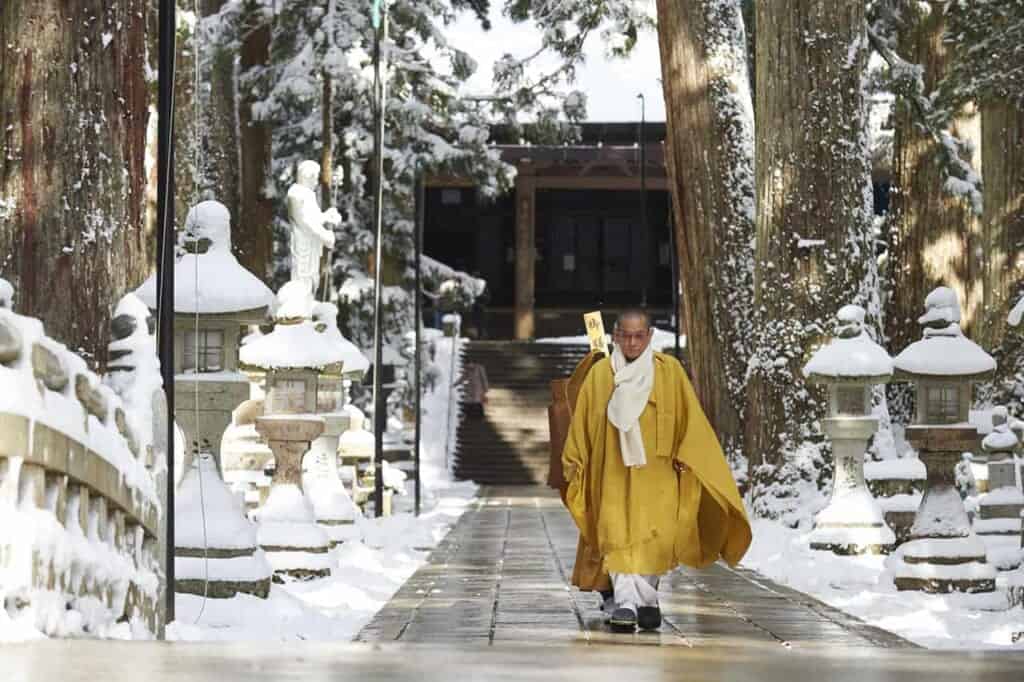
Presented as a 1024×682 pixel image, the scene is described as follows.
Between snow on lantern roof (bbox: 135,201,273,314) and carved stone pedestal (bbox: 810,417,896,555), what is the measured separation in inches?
194

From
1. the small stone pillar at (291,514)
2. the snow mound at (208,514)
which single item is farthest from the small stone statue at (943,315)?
the snow mound at (208,514)

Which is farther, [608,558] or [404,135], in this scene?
[404,135]

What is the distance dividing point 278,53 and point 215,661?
26143mm

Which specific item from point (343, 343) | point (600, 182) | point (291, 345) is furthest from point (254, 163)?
point (600, 182)

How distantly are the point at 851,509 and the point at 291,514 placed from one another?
405cm

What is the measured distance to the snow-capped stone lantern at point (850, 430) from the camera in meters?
14.3

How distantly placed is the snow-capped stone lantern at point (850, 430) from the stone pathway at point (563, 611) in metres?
0.77

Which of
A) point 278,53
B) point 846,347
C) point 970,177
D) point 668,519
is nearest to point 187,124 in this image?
point 278,53

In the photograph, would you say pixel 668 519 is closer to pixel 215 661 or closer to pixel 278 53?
pixel 215 661

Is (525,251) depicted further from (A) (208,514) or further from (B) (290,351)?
(A) (208,514)

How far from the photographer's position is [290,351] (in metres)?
14.5

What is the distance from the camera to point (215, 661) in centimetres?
420

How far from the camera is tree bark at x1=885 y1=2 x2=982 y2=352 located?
83.8 ft

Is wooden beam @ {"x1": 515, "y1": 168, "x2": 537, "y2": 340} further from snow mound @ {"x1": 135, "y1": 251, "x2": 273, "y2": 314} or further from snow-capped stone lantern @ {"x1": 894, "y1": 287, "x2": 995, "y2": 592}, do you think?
snow mound @ {"x1": 135, "y1": 251, "x2": 273, "y2": 314}
